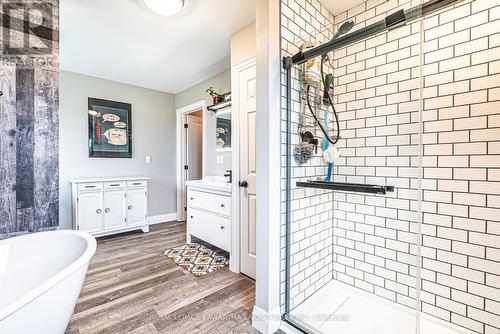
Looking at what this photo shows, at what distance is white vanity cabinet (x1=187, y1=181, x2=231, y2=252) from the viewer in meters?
2.49

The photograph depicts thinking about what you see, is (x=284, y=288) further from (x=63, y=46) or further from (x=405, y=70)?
(x=63, y=46)

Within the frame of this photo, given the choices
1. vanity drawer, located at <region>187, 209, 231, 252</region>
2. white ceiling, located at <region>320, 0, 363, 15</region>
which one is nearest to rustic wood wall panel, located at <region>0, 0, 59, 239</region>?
vanity drawer, located at <region>187, 209, 231, 252</region>

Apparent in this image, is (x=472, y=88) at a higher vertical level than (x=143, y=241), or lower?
higher

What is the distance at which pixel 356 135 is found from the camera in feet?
5.98

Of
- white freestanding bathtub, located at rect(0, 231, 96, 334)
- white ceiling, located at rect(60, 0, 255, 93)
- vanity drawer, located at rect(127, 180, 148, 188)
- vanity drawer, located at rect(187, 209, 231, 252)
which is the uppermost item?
white ceiling, located at rect(60, 0, 255, 93)

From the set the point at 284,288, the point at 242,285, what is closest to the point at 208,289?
the point at 242,285

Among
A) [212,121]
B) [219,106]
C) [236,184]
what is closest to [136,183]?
[212,121]

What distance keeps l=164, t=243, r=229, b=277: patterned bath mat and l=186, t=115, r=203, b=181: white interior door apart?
5.71ft

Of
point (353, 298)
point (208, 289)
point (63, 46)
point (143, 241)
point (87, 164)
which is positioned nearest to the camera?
point (353, 298)

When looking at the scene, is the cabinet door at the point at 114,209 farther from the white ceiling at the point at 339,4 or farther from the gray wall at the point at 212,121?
the white ceiling at the point at 339,4

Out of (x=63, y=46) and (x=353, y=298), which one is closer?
(x=353, y=298)

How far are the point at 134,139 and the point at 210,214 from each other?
7.45 feet

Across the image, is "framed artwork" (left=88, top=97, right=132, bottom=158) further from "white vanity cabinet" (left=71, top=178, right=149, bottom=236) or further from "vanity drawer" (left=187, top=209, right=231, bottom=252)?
"vanity drawer" (left=187, top=209, right=231, bottom=252)

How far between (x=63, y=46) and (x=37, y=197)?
81.9 inches
